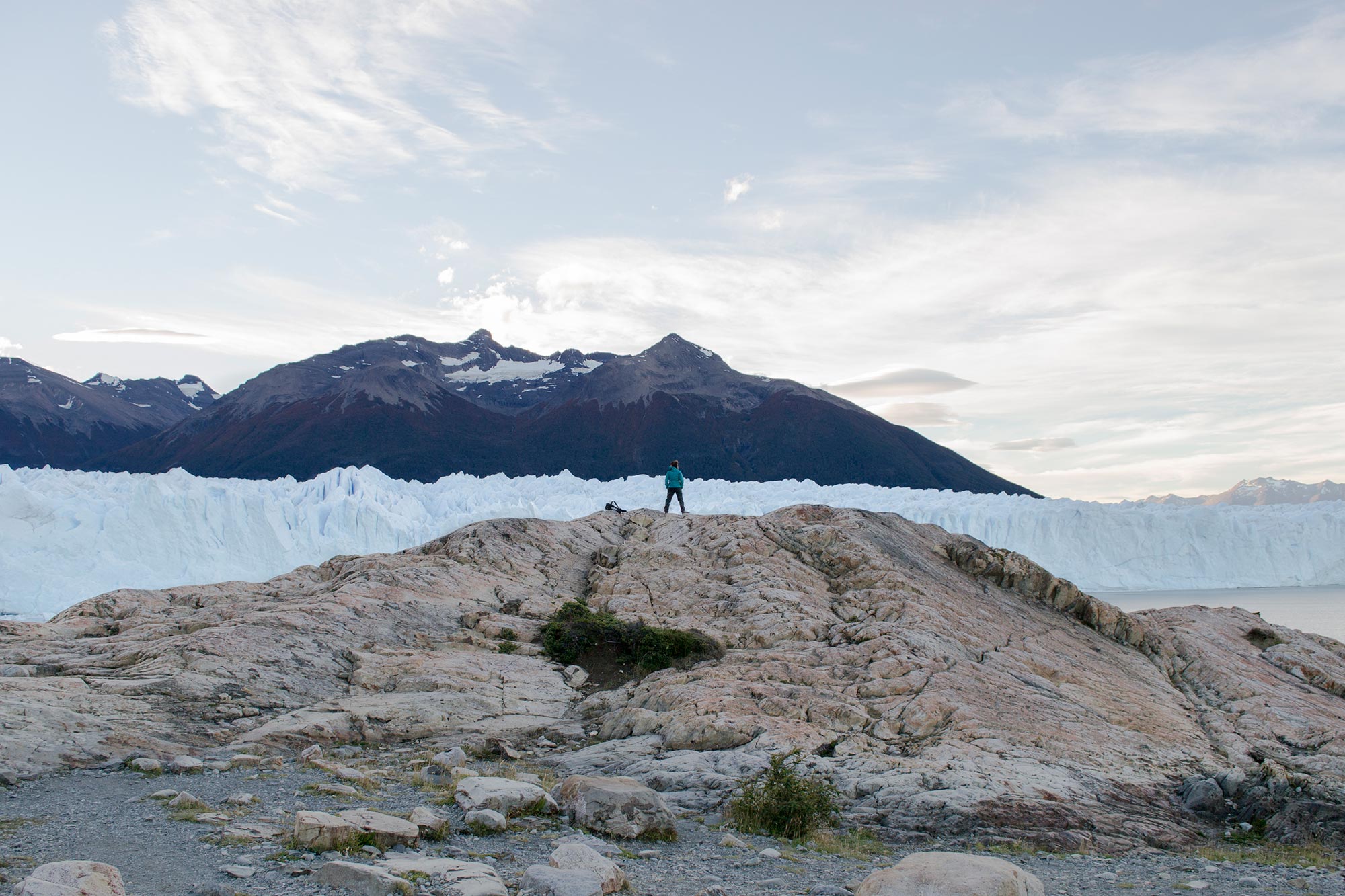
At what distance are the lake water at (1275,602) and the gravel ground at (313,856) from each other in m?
25.4

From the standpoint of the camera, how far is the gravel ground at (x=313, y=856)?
565 cm

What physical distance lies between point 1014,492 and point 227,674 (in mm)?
97023

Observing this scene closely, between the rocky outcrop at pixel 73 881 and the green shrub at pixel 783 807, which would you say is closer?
the rocky outcrop at pixel 73 881

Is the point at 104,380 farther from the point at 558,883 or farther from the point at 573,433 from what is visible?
the point at 558,883

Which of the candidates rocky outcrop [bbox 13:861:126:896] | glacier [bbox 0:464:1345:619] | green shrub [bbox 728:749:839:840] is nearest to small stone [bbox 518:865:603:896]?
rocky outcrop [bbox 13:861:126:896]

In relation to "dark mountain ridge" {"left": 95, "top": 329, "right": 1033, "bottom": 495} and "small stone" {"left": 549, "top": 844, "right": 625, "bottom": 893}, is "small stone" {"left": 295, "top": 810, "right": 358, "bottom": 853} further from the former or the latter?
"dark mountain ridge" {"left": 95, "top": 329, "right": 1033, "bottom": 495}

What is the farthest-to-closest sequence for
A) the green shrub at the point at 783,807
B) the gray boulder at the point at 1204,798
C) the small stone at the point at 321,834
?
the gray boulder at the point at 1204,798, the green shrub at the point at 783,807, the small stone at the point at 321,834

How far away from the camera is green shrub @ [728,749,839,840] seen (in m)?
7.70

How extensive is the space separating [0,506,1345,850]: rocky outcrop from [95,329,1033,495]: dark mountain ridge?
8018 cm

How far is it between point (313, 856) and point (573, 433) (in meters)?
106

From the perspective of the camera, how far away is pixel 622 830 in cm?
713

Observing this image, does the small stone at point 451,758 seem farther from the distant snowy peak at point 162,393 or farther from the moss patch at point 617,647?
the distant snowy peak at point 162,393

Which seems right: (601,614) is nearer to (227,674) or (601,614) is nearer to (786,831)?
(227,674)

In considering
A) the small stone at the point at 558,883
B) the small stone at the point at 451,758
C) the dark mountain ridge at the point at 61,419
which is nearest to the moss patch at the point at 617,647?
the small stone at the point at 451,758
